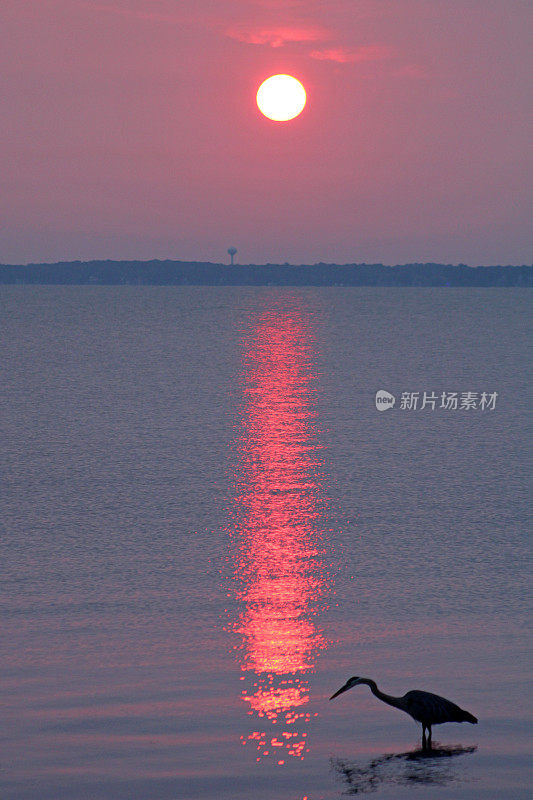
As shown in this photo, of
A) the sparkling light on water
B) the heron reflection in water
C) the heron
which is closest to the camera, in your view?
the heron reflection in water

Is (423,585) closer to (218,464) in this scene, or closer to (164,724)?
(164,724)

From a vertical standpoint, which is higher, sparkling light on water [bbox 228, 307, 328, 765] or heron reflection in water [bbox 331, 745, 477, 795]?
sparkling light on water [bbox 228, 307, 328, 765]

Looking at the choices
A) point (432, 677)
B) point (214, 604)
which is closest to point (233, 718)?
point (432, 677)

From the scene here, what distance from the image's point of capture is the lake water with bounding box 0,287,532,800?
12578 millimetres

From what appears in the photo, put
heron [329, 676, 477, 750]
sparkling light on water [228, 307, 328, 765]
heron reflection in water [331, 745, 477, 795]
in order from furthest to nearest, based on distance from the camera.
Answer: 1. sparkling light on water [228, 307, 328, 765]
2. heron [329, 676, 477, 750]
3. heron reflection in water [331, 745, 477, 795]

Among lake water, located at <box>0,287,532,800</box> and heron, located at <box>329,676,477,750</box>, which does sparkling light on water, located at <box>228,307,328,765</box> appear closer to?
lake water, located at <box>0,287,532,800</box>

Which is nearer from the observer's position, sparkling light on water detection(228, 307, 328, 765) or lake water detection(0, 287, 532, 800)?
lake water detection(0, 287, 532, 800)

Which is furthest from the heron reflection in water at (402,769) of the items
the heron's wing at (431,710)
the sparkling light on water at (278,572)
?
the sparkling light on water at (278,572)

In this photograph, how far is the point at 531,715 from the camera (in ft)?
45.8

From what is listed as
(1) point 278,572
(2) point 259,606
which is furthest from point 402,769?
(1) point 278,572

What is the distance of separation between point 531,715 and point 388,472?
23.9m

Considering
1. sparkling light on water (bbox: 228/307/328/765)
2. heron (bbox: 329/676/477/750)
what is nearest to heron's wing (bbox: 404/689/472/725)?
heron (bbox: 329/676/477/750)

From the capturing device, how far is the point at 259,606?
1984 cm

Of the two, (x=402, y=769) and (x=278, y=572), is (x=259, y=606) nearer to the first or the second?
(x=278, y=572)
